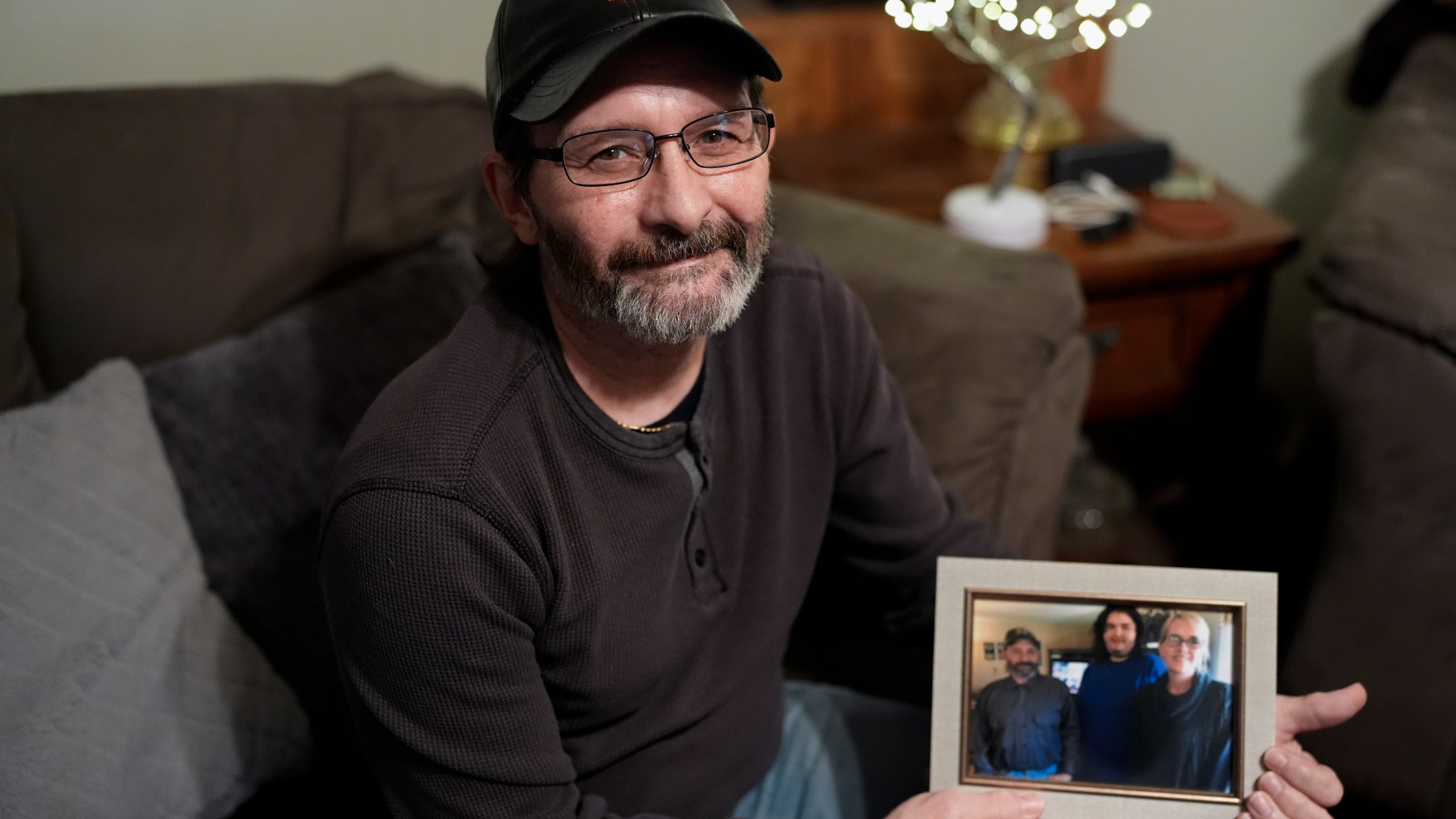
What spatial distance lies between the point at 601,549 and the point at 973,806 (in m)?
0.37

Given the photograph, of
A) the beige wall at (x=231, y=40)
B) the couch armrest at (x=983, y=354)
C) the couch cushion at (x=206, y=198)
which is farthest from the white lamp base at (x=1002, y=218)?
the beige wall at (x=231, y=40)

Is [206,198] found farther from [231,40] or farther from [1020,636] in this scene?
[1020,636]

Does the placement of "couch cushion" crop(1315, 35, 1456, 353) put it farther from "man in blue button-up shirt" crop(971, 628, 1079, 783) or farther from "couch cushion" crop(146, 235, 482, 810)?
"couch cushion" crop(146, 235, 482, 810)

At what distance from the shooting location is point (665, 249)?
2.92 feet

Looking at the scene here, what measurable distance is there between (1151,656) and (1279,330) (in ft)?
4.86

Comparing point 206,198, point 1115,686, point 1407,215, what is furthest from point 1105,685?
point 206,198

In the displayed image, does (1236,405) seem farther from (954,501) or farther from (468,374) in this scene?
(468,374)

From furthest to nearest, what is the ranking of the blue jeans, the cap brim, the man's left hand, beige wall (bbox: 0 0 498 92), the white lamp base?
the white lamp base → beige wall (bbox: 0 0 498 92) → the blue jeans → the man's left hand → the cap brim

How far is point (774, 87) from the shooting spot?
2.00m

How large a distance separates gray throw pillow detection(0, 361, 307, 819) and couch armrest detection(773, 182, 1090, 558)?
0.75 meters

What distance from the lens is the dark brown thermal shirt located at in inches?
33.4

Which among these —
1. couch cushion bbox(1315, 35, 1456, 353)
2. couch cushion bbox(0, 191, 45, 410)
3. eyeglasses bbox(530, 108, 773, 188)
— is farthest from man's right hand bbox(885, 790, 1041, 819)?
couch cushion bbox(0, 191, 45, 410)

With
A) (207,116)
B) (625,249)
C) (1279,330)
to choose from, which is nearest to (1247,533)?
(1279,330)

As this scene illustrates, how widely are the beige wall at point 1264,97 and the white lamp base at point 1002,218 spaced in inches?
22.1
